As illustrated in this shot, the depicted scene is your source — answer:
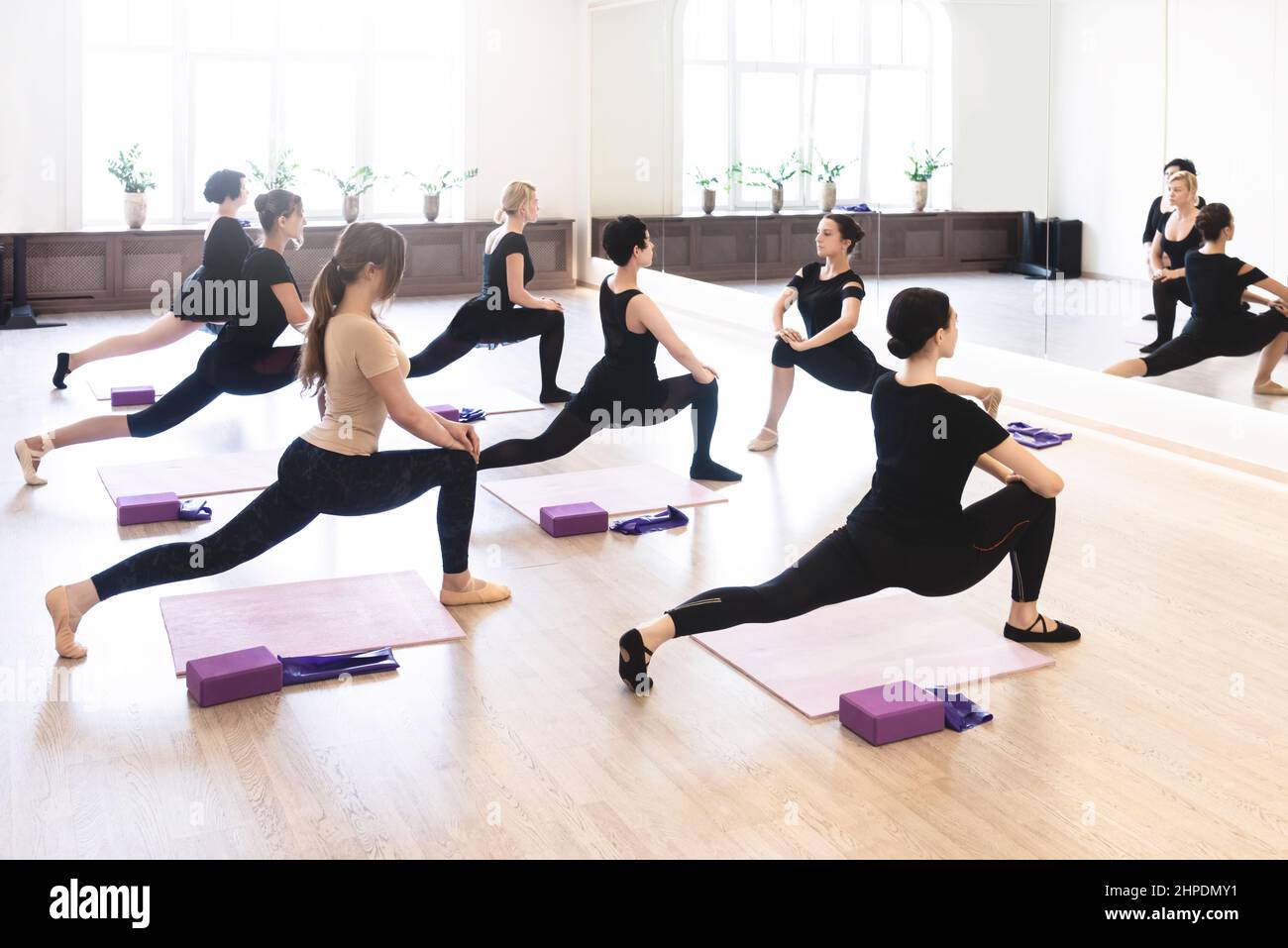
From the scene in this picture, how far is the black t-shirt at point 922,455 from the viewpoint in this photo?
3.06 m

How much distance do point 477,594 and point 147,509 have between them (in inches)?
58.0

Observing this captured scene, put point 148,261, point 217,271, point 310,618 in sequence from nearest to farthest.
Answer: point 310,618 < point 217,271 < point 148,261

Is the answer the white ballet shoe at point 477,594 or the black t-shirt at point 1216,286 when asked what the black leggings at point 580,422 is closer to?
the white ballet shoe at point 477,594

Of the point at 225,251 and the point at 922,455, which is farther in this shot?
the point at 225,251

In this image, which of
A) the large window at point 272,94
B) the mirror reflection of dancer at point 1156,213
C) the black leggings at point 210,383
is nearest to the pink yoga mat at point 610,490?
the black leggings at point 210,383

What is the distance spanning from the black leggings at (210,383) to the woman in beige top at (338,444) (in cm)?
165

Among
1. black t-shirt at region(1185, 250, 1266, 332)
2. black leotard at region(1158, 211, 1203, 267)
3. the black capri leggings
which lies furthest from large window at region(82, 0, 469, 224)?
black t-shirt at region(1185, 250, 1266, 332)

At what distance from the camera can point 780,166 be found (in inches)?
364

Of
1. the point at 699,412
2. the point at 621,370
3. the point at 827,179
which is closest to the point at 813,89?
the point at 827,179

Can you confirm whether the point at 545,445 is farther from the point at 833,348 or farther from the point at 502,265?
the point at 502,265

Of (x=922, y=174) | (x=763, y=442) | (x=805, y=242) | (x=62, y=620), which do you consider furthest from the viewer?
(x=805, y=242)

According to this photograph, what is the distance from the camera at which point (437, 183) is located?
11.2 metres

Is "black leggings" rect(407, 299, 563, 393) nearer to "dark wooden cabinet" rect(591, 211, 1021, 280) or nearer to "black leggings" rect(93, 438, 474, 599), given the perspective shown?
"dark wooden cabinet" rect(591, 211, 1021, 280)

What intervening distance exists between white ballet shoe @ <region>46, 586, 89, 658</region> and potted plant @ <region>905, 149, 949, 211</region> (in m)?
5.43
